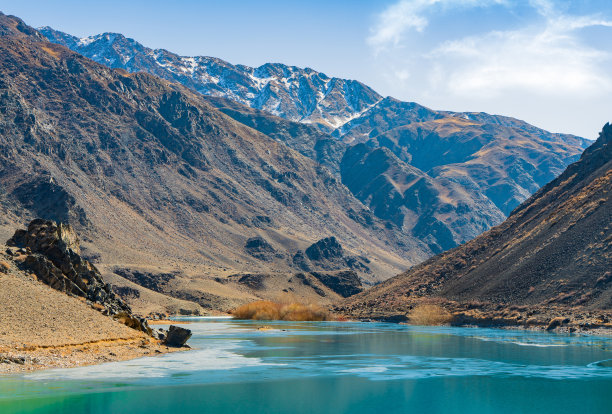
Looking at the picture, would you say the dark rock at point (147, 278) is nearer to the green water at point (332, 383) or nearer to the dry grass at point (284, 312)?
the dry grass at point (284, 312)

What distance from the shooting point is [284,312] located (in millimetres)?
156500

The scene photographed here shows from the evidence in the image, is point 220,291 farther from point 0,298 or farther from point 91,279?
point 0,298

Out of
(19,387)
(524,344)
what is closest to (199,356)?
(19,387)

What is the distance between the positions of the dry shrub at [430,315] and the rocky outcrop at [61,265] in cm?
7309

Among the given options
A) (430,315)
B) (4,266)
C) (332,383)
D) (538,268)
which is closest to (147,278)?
(430,315)

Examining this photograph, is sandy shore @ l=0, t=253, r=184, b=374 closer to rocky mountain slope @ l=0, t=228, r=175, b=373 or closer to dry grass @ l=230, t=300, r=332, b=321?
rocky mountain slope @ l=0, t=228, r=175, b=373

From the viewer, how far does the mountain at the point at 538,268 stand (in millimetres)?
105500

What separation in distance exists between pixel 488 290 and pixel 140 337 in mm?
78907

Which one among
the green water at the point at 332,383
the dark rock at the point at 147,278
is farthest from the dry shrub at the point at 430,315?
the dark rock at the point at 147,278

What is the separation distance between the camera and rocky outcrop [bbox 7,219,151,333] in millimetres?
60406

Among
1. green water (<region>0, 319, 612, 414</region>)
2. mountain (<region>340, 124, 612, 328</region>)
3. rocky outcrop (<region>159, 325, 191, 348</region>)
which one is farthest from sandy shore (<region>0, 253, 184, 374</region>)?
mountain (<region>340, 124, 612, 328</region>)

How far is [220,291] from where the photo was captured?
641 ft

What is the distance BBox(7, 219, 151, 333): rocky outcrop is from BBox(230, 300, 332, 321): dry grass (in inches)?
3414

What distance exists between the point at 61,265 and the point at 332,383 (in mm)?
31309
